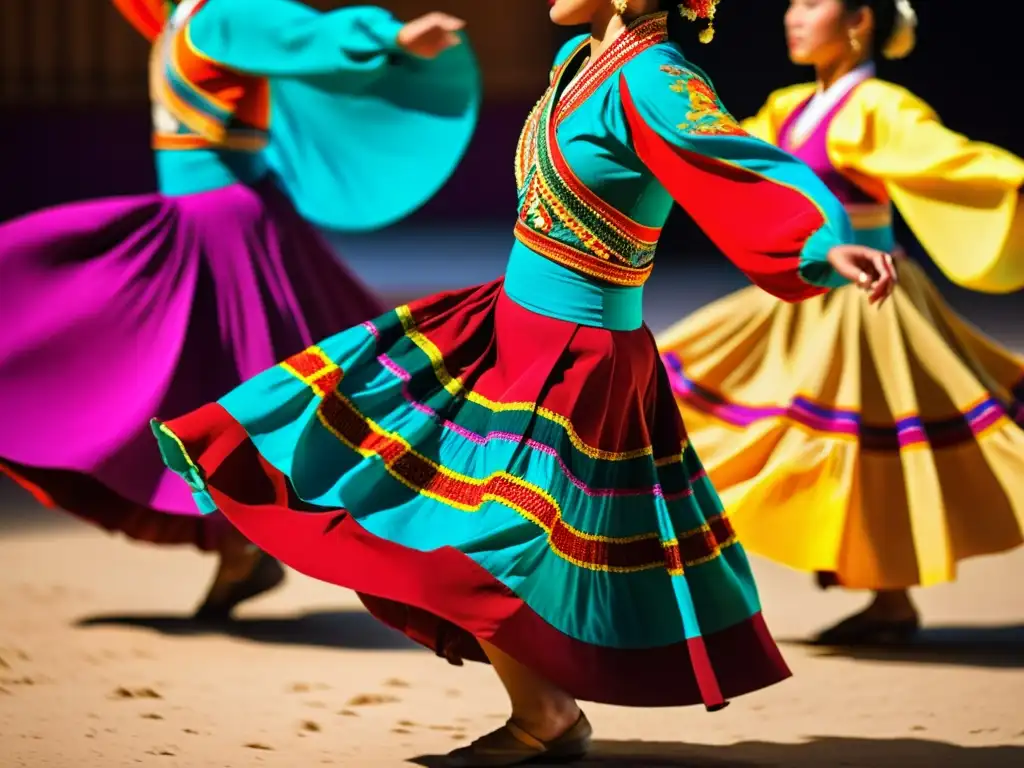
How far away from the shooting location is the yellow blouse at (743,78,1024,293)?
3723 mm

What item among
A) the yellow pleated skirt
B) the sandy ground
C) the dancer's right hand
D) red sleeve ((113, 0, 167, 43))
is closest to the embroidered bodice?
the dancer's right hand

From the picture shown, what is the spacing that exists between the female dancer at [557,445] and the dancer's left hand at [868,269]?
14 centimetres

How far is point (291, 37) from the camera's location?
366 cm

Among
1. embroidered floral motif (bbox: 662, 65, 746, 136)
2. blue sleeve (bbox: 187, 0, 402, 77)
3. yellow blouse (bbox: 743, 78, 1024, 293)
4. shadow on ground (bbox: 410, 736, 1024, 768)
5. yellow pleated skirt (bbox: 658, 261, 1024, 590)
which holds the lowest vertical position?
shadow on ground (bbox: 410, 736, 1024, 768)

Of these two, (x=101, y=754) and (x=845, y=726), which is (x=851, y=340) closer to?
(x=845, y=726)

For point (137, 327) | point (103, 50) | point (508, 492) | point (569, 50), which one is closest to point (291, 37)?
point (137, 327)

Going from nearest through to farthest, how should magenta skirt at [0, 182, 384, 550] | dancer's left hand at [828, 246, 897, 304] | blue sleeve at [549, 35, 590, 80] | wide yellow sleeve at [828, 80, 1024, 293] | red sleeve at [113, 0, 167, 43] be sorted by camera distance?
dancer's left hand at [828, 246, 897, 304] < blue sleeve at [549, 35, 590, 80] < magenta skirt at [0, 182, 384, 550] < wide yellow sleeve at [828, 80, 1024, 293] < red sleeve at [113, 0, 167, 43]

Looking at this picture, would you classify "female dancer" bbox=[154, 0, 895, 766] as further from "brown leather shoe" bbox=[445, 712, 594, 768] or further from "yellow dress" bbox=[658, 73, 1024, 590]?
"yellow dress" bbox=[658, 73, 1024, 590]

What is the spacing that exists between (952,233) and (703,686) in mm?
1538

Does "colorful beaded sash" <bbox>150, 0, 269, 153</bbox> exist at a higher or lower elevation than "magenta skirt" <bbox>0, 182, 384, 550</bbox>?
higher

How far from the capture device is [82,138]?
942 centimetres

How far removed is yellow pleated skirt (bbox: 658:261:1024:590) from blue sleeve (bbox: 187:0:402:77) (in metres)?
0.95

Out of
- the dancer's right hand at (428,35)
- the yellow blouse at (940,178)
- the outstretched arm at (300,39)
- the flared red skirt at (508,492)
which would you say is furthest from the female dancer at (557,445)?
the yellow blouse at (940,178)

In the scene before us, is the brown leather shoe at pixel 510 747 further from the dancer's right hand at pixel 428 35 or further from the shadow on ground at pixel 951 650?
the dancer's right hand at pixel 428 35
